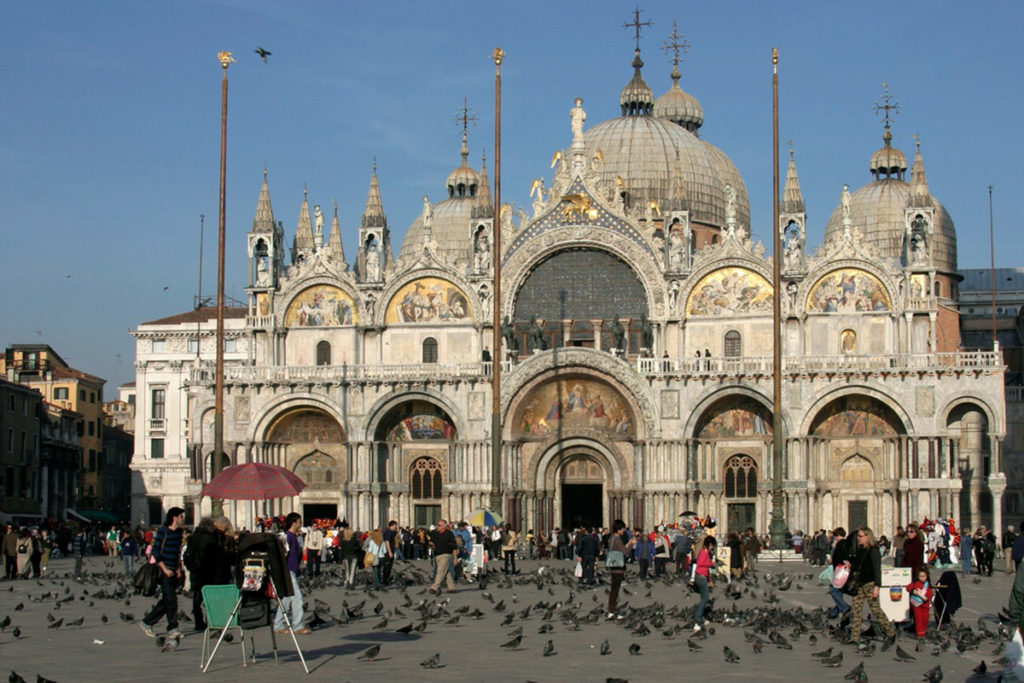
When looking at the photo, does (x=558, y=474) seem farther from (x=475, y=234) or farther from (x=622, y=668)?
(x=622, y=668)

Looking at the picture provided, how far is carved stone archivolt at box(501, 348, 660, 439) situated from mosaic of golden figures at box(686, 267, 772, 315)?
436 centimetres

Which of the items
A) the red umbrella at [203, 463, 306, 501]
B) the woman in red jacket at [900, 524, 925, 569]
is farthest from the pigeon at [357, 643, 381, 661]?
the red umbrella at [203, 463, 306, 501]

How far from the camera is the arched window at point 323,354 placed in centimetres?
6519

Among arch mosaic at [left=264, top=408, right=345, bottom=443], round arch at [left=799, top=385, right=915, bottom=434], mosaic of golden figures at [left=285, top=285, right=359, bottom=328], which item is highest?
mosaic of golden figures at [left=285, top=285, right=359, bottom=328]

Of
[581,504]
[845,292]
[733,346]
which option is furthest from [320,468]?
[845,292]

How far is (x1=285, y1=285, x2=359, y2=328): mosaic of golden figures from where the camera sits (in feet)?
214

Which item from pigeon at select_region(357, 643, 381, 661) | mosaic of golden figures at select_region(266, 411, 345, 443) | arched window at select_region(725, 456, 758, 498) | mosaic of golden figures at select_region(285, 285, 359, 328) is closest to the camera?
pigeon at select_region(357, 643, 381, 661)

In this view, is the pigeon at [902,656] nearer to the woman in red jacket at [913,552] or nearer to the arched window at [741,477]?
the woman in red jacket at [913,552]

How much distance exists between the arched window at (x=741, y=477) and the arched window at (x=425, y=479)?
1171cm

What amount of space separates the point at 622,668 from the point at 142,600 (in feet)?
49.1

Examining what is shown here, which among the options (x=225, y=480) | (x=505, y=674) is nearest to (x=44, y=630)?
(x=225, y=480)

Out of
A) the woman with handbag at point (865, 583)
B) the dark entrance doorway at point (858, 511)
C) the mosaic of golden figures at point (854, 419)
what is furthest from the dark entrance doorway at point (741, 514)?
the woman with handbag at point (865, 583)

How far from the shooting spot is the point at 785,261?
6241cm

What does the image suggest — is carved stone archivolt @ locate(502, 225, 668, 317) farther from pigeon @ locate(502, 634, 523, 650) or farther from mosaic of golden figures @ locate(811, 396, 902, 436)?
pigeon @ locate(502, 634, 523, 650)
